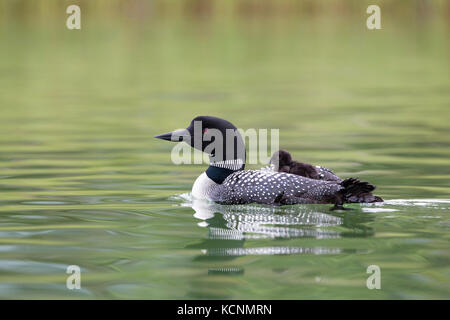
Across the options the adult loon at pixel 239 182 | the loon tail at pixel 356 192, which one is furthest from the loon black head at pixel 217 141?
the loon tail at pixel 356 192

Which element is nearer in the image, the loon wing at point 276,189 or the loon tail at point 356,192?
the loon tail at point 356,192

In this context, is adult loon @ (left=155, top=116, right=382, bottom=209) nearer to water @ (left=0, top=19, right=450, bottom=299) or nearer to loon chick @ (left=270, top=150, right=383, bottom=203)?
water @ (left=0, top=19, right=450, bottom=299)

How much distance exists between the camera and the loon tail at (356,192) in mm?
5469

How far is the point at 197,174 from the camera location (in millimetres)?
7316

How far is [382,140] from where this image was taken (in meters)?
8.84

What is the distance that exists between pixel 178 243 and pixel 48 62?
583 inches

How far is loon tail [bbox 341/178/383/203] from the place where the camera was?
5469mm

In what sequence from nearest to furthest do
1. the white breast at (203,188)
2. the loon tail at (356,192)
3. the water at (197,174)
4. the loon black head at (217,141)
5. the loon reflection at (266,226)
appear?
the water at (197,174), the loon reflection at (266,226), the loon tail at (356,192), the white breast at (203,188), the loon black head at (217,141)

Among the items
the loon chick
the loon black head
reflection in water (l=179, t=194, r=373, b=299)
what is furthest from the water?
the loon chick

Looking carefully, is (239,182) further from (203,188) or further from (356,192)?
(356,192)

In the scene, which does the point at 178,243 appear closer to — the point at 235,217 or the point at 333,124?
the point at 235,217

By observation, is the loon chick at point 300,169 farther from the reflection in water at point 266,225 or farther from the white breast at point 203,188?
the white breast at point 203,188

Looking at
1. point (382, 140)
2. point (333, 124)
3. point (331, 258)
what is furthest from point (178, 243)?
point (333, 124)
